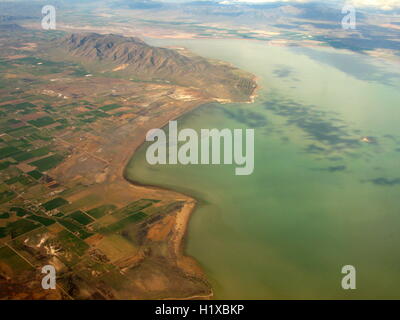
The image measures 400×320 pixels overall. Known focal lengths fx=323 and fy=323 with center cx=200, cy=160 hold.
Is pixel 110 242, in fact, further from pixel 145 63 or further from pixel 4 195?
pixel 145 63

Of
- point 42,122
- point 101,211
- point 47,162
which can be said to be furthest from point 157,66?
point 101,211

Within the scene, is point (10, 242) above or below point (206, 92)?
below

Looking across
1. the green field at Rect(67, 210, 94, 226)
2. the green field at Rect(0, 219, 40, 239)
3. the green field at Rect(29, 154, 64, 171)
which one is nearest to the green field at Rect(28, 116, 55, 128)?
the green field at Rect(29, 154, 64, 171)

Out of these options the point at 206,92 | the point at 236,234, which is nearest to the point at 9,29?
the point at 206,92

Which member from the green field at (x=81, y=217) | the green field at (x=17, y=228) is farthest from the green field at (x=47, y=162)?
the green field at (x=81, y=217)

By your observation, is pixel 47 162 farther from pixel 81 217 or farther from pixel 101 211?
pixel 101 211

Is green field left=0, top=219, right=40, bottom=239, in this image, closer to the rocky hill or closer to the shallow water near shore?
the shallow water near shore

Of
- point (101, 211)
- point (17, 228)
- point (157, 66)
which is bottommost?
point (17, 228)

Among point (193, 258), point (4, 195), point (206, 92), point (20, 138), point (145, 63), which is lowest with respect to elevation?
point (193, 258)
